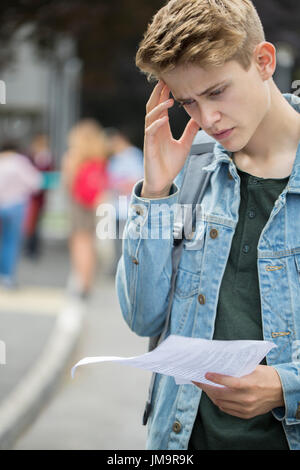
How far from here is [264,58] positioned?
67.3 inches

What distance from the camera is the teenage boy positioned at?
166 cm

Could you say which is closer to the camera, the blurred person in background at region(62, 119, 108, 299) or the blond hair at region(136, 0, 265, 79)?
the blond hair at region(136, 0, 265, 79)

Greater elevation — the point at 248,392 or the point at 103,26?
the point at 103,26

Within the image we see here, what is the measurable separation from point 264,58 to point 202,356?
0.73 metres

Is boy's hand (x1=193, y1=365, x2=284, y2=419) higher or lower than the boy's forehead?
lower

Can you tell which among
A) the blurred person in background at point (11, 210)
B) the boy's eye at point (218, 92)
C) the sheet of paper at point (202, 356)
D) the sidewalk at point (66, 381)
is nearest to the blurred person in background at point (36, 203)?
the blurred person in background at point (11, 210)

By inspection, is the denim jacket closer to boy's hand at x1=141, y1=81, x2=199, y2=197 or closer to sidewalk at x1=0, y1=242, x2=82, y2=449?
boy's hand at x1=141, y1=81, x2=199, y2=197

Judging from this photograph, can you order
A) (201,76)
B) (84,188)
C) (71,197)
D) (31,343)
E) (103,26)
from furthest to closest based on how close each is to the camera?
(71,197), (84,188), (31,343), (103,26), (201,76)

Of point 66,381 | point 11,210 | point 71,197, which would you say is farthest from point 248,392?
point 11,210

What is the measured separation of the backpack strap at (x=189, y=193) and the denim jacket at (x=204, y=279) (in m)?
0.02

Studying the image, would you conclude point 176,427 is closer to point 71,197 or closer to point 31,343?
point 31,343

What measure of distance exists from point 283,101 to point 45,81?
10.4m

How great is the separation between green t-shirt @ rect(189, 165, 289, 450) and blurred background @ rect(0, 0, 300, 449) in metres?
0.38

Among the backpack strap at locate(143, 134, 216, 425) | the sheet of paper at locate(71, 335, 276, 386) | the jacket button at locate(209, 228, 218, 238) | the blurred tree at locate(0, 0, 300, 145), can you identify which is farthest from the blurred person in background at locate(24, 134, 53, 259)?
the sheet of paper at locate(71, 335, 276, 386)
